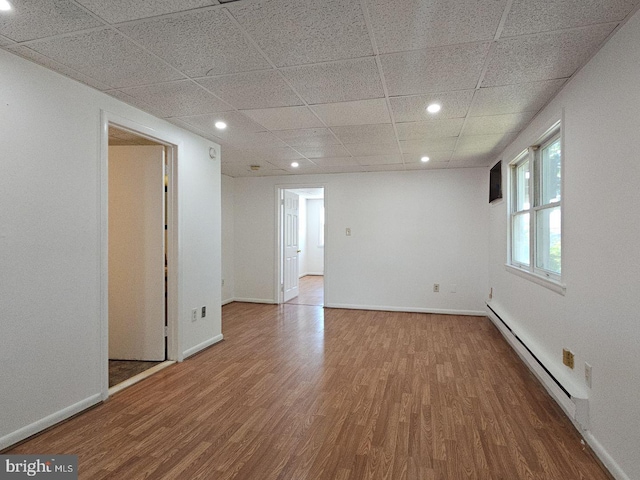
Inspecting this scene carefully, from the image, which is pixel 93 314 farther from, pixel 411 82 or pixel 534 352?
pixel 534 352

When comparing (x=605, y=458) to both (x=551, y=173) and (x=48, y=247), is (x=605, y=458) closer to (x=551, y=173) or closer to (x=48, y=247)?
(x=551, y=173)

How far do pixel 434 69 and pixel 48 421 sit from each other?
10.5 feet

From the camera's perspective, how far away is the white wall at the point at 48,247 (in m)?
2.06

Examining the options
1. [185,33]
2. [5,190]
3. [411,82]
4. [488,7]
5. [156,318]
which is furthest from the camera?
[156,318]

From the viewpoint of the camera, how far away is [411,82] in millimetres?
2449

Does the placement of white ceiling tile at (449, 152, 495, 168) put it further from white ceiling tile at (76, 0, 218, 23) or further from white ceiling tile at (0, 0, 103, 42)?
white ceiling tile at (0, 0, 103, 42)

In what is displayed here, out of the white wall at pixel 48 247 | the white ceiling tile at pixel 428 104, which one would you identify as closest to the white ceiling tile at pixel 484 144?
the white ceiling tile at pixel 428 104

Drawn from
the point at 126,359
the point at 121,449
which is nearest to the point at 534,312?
the point at 121,449

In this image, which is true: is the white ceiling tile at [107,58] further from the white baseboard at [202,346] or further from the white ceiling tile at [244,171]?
the white ceiling tile at [244,171]

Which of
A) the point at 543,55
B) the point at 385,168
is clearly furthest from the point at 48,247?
the point at 385,168

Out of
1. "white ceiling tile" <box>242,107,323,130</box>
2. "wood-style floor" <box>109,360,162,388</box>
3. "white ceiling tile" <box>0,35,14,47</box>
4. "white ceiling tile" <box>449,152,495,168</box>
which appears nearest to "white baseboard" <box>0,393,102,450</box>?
"wood-style floor" <box>109,360,162,388</box>

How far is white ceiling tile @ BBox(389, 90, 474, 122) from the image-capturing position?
2.70 meters

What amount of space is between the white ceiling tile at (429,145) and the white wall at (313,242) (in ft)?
21.9

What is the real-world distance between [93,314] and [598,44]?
11.5 ft
